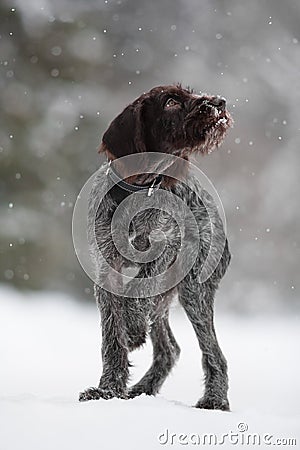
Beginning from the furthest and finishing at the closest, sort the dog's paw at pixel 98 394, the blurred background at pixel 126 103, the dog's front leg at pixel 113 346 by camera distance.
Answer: the blurred background at pixel 126 103 → the dog's front leg at pixel 113 346 → the dog's paw at pixel 98 394

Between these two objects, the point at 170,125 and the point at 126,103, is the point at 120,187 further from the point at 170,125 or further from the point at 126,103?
the point at 126,103

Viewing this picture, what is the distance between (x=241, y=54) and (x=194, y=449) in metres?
5.78

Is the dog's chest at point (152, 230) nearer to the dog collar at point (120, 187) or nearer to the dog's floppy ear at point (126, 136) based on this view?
the dog collar at point (120, 187)

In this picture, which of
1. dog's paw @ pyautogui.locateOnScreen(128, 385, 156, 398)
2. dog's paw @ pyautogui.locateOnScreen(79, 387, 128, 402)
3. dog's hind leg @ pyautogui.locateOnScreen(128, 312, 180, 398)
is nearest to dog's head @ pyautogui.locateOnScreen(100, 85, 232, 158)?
dog's hind leg @ pyautogui.locateOnScreen(128, 312, 180, 398)

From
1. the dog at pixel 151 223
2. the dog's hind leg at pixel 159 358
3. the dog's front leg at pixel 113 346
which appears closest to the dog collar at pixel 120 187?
the dog at pixel 151 223

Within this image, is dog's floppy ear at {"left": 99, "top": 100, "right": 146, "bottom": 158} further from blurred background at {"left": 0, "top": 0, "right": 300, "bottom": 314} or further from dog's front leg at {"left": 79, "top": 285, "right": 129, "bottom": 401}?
blurred background at {"left": 0, "top": 0, "right": 300, "bottom": 314}

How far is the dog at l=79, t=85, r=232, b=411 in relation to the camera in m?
3.18

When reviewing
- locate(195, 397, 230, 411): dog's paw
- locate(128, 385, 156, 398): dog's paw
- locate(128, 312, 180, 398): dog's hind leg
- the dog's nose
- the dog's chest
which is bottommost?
locate(195, 397, 230, 411): dog's paw

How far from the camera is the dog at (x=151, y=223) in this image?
3.18 metres

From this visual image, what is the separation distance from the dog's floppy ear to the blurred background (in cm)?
392

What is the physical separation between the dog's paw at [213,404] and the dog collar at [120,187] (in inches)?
36.0

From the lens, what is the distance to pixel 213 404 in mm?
3217

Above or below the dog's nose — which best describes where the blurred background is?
above

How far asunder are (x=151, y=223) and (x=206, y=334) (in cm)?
55
